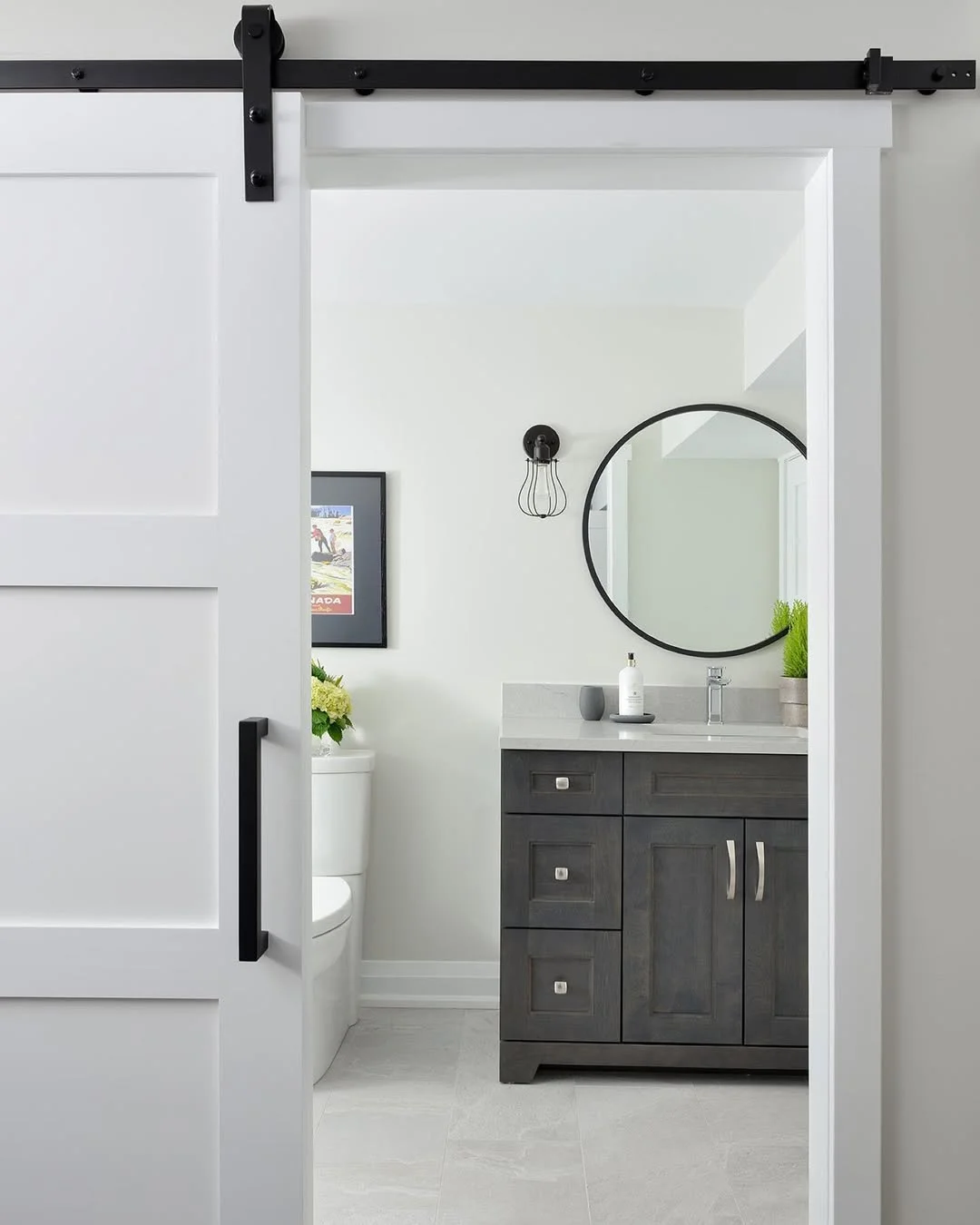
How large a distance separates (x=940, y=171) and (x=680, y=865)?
189 cm

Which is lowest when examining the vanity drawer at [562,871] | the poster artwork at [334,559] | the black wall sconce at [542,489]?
the vanity drawer at [562,871]

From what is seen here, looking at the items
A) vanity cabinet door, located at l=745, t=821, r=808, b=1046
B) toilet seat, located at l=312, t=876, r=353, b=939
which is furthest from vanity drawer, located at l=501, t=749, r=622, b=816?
toilet seat, located at l=312, t=876, r=353, b=939

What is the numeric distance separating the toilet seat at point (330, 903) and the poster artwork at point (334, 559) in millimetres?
923

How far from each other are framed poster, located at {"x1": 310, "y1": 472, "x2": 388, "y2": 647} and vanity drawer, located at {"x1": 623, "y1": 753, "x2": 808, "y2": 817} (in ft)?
3.67

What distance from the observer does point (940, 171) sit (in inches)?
55.9

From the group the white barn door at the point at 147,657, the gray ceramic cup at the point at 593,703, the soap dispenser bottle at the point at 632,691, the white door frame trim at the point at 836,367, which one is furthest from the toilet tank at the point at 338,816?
the white door frame trim at the point at 836,367

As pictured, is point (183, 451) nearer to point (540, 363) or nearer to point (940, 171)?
point (940, 171)

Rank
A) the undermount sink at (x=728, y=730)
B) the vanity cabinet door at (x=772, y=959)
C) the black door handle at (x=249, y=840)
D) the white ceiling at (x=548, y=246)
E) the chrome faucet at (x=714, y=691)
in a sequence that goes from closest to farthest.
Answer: the black door handle at (x=249, y=840), the white ceiling at (x=548, y=246), the vanity cabinet door at (x=772, y=959), the undermount sink at (x=728, y=730), the chrome faucet at (x=714, y=691)

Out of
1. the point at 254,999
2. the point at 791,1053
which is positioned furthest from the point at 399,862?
the point at 254,999

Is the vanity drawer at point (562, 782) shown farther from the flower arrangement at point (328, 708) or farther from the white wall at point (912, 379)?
the white wall at point (912, 379)

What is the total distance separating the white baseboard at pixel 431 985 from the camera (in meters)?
3.42

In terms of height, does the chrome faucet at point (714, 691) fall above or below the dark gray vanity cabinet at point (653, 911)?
above

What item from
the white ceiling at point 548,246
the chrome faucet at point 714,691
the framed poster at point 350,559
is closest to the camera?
the white ceiling at point 548,246

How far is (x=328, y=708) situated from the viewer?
10.5 ft
